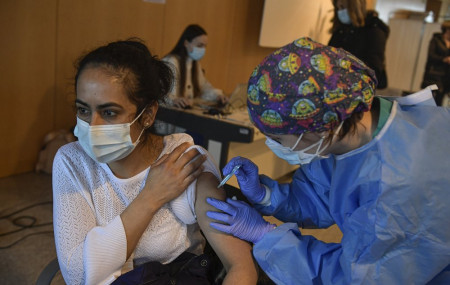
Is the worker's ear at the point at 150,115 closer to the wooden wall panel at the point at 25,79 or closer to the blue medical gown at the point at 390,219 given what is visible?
the blue medical gown at the point at 390,219

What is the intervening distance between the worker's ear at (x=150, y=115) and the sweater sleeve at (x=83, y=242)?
0.31 metres

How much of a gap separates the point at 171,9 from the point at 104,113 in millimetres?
3228

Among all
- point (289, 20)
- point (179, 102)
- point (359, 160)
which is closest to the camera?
point (359, 160)

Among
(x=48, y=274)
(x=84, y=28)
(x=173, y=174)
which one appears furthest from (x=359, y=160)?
(x=84, y=28)

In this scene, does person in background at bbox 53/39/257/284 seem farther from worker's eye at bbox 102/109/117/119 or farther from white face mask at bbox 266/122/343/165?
white face mask at bbox 266/122/343/165

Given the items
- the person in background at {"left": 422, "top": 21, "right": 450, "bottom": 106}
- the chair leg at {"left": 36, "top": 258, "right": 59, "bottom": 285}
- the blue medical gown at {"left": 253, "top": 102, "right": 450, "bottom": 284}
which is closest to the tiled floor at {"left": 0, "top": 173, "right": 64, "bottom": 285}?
the chair leg at {"left": 36, "top": 258, "right": 59, "bottom": 285}

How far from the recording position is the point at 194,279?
1.23m

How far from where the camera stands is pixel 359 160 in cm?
112

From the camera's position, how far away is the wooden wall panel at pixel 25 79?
3.03 metres

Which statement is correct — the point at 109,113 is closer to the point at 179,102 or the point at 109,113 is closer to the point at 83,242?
the point at 83,242

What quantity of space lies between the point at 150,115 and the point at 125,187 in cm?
25

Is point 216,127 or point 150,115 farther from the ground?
point 150,115

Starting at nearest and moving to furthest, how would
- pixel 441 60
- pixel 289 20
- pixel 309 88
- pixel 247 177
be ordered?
pixel 309 88, pixel 247 177, pixel 289 20, pixel 441 60

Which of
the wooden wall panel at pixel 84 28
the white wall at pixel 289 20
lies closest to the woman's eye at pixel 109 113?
the wooden wall panel at pixel 84 28
